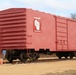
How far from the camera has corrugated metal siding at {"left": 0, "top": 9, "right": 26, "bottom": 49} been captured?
2005cm

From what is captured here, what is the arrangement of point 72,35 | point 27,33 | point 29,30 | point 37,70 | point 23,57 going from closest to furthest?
1. point 37,70
2. point 27,33
3. point 29,30
4. point 23,57
5. point 72,35

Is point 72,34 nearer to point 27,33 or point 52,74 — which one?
point 27,33

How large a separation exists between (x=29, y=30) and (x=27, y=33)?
32 cm

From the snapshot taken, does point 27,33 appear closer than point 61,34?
Yes

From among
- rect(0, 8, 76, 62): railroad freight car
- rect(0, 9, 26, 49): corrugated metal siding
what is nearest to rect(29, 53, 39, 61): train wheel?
rect(0, 8, 76, 62): railroad freight car

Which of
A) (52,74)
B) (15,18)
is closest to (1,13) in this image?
(15,18)

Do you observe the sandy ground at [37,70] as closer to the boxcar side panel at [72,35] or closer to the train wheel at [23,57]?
the train wheel at [23,57]

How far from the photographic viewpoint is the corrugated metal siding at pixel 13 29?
65.8 feet

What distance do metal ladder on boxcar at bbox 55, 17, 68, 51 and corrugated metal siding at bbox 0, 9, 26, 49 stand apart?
4.41m

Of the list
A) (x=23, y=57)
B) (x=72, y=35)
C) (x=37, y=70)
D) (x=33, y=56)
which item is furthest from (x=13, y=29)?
(x=72, y=35)

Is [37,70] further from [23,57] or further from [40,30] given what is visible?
[40,30]

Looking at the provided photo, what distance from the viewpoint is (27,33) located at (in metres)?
20.0

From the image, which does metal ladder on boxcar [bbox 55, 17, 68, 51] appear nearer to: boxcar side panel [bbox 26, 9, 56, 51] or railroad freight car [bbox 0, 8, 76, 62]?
railroad freight car [bbox 0, 8, 76, 62]

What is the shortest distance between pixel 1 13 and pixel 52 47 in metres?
4.88
